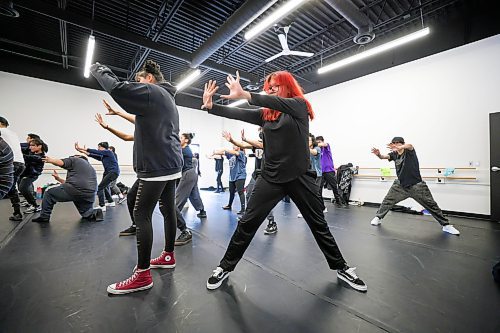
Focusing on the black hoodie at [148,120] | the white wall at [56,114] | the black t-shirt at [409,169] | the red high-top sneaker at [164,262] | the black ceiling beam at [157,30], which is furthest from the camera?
the white wall at [56,114]

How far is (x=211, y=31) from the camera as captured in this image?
559 cm

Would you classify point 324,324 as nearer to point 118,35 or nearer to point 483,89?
point 483,89

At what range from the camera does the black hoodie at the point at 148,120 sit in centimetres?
141

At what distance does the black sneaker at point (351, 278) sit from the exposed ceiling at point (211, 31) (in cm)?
423

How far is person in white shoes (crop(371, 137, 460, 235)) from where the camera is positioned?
3207 mm

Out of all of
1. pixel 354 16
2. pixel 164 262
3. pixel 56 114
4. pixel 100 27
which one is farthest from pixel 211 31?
pixel 56 114

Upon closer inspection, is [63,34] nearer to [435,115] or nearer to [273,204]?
[273,204]

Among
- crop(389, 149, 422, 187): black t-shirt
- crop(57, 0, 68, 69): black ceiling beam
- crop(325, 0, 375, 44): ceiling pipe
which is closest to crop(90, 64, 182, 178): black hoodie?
crop(389, 149, 422, 187): black t-shirt

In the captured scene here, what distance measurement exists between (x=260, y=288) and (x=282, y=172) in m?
0.84

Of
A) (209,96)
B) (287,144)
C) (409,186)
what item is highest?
(209,96)

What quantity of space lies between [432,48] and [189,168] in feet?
20.0

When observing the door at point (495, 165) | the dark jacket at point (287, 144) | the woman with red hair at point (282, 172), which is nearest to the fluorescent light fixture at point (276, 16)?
the woman with red hair at point (282, 172)

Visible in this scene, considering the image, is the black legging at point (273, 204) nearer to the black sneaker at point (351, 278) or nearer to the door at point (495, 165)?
the black sneaker at point (351, 278)

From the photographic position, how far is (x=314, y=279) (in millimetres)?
1714
